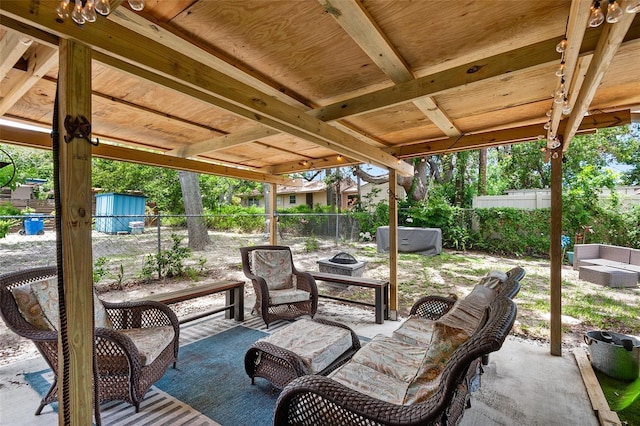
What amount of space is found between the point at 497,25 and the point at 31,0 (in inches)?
81.5

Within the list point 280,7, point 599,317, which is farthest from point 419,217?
point 280,7

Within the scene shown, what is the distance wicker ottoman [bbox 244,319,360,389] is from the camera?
7.34 ft

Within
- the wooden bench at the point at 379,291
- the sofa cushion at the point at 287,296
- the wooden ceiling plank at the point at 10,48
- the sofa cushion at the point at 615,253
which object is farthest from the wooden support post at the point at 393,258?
the sofa cushion at the point at 615,253

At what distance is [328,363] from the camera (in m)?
2.37

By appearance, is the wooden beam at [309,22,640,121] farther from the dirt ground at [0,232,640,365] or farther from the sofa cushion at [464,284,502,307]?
the dirt ground at [0,232,640,365]

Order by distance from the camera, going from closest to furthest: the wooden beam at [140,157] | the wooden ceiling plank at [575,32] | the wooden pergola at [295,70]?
1. the wooden ceiling plank at [575,32]
2. the wooden pergola at [295,70]
3. the wooden beam at [140,157]

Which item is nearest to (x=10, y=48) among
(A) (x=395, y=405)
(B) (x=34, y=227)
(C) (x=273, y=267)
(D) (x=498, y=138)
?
(A) (x=395, y=405)

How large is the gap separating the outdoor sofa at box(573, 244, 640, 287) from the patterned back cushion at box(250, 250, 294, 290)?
5957 millimetres

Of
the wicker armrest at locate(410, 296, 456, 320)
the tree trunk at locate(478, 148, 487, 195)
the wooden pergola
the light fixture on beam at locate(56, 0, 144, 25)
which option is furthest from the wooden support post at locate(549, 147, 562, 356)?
the tree trunk at locate(478, 148, 487, 195)

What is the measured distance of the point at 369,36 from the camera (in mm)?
1521

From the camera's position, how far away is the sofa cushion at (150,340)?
7.30 feet

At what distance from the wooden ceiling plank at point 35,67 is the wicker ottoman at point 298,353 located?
91.1 inches

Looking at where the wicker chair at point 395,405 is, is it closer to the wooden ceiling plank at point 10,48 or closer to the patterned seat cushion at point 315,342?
the patterned seat cushion at point 315,342

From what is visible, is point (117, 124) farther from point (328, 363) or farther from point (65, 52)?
point (328, 363)
